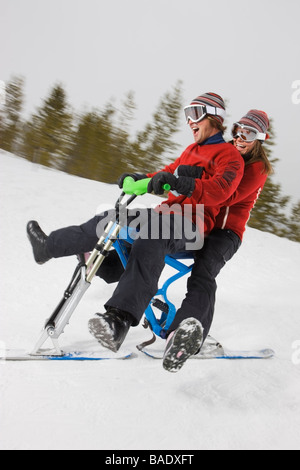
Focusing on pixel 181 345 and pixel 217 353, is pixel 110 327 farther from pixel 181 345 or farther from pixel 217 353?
pixel 217 353

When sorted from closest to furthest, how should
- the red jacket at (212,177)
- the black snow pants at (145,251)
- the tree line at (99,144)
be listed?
the black snow pants at (145,251) → the red jacket at (212,177) → the tree line at (99,144)

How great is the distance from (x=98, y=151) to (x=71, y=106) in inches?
226

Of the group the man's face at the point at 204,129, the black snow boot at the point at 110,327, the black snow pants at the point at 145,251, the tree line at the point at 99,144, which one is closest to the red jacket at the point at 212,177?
the man's face at the point at 204,129

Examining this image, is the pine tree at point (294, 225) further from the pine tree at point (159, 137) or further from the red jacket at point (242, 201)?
the red jacket at point (242, 201)

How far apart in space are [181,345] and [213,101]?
73.7 inches

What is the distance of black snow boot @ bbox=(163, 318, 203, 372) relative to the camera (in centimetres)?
268

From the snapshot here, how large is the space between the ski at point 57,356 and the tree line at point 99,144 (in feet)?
124

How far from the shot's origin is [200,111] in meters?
3.23

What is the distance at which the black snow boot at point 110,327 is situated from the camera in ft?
8.46

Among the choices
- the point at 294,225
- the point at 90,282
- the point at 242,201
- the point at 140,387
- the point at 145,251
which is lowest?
the point at 294,225
